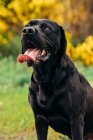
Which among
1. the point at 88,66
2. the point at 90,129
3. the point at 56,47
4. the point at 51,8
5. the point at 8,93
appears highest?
the point at 51,8

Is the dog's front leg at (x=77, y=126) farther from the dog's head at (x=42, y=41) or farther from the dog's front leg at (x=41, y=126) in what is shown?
the dog's head at (x=42, y=41)

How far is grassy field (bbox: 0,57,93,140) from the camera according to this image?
851cm

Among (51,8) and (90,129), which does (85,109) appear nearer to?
(90,129)

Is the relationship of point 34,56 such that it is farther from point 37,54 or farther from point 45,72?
point 45,72

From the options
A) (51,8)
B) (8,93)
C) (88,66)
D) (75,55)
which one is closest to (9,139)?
(8,93)

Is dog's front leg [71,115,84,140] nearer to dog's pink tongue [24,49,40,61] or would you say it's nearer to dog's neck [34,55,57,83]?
dog's neck [34,55,57,83]

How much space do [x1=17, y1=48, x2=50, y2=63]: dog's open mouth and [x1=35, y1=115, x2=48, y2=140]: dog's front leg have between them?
698 mm

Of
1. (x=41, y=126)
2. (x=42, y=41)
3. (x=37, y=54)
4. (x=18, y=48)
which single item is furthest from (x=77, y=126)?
(x=18, y=48)

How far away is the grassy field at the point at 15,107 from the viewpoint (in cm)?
851

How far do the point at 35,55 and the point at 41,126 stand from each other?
3.19 feet

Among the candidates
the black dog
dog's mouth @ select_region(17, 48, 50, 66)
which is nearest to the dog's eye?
the black dog

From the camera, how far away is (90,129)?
7.17 m

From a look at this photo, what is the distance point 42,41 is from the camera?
20.6 ft

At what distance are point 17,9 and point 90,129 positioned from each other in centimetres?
720
